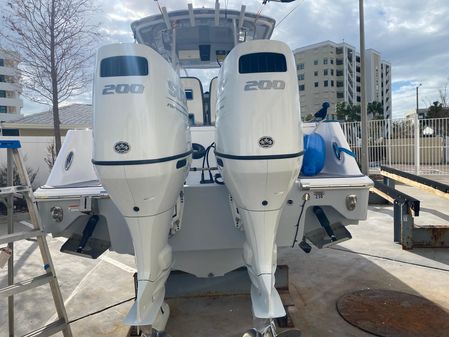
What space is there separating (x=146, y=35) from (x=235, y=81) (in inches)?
108

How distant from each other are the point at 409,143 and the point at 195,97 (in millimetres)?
10535

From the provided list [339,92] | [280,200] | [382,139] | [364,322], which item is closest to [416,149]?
[382,139]

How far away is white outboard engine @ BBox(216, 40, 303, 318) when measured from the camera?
2.06 meters

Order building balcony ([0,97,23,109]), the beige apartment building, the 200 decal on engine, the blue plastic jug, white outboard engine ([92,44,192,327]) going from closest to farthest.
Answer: white outboard engine ([92,44,192,327]) → the 200 decal on engine → the blue plastic jug → building balcony ([0,97,23,109]) → the beige apartment building

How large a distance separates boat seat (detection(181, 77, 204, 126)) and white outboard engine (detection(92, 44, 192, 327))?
211cm

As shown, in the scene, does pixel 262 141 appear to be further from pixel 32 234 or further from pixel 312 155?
pixel 32 234

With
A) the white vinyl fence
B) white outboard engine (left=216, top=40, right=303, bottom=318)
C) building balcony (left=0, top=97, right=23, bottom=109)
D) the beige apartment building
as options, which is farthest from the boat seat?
the beige apartment building

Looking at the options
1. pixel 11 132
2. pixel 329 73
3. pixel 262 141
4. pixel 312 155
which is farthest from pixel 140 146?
pixel 329 73

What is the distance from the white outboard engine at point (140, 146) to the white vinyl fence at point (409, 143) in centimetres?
1173

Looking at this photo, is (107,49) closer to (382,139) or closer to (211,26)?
(211,26)

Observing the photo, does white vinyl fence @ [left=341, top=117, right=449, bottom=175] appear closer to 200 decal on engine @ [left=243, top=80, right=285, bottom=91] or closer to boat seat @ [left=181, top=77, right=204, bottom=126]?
boat seat @ [left=181, top=77, right=204, bottom=126]

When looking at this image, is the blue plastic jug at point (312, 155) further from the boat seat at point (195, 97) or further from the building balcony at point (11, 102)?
the building balcony at point (11, 102)

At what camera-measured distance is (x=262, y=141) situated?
2045mm

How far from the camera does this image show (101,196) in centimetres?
272
